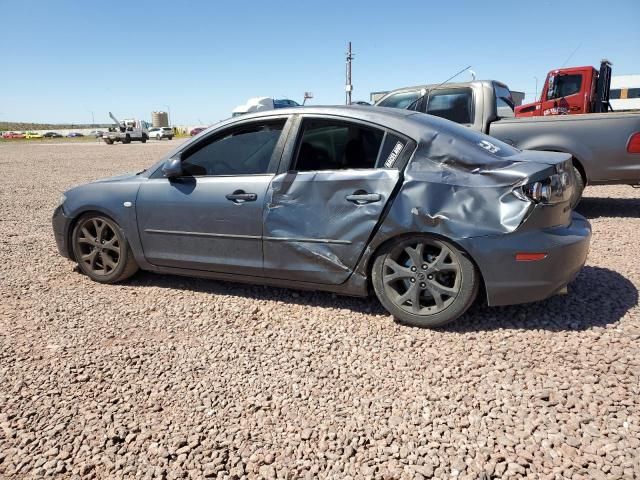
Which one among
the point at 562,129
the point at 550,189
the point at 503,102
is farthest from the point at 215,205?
the point at 503,102

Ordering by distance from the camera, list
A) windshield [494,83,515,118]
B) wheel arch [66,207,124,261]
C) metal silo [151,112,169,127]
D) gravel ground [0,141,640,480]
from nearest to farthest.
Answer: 1. gravel ground [0,141,640,480]
2. wheel arch [66,207,124,261]
3. windshield [494,83,515,118]
4. metal silo [151,112,169,127]

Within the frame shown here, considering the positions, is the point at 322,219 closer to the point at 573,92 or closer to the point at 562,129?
the point at 562,129

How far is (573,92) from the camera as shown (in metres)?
12.5

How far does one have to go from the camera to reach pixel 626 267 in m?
4.34

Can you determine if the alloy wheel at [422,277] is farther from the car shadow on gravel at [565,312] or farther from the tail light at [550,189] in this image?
the tail light at [550,189]

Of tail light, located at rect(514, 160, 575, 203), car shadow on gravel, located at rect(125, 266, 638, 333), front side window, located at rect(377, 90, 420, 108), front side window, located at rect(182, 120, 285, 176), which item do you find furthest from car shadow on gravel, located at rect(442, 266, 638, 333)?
front side window, located at rect(377, 90, 420, 108)

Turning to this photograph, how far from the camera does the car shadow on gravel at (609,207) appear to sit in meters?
6.89

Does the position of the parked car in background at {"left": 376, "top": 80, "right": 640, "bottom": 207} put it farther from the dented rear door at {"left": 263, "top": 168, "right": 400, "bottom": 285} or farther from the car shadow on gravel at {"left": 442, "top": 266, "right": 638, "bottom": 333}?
the dented rear door at {"left": 263, "top": 168, "right": 400, "bottom": 285}

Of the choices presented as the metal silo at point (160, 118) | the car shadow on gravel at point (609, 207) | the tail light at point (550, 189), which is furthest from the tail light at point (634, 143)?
the metal silo at point (160, 118)

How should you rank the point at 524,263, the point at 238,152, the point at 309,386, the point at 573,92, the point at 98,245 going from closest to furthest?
the point at 309,386 → the point at 524,263 → the point at 238,152 → the point at 98,245 → the point at 573,92

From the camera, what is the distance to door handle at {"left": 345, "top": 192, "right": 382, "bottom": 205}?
10.6ft

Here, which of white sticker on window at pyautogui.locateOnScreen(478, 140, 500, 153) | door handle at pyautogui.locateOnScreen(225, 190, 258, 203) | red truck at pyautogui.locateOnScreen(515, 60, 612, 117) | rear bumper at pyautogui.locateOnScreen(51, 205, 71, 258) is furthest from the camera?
red truck at pyautogui.locateOnScreen(515, 60, 612, 117)

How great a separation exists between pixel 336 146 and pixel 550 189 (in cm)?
148

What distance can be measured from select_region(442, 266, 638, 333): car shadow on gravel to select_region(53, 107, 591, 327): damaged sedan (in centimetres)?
27
